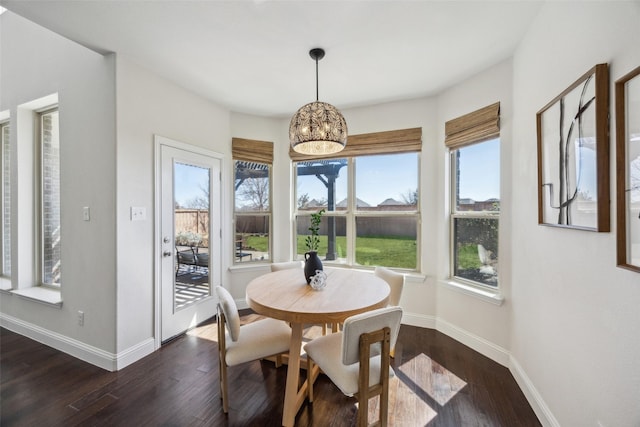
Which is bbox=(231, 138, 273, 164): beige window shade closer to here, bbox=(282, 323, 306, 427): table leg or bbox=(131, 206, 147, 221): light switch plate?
bbox=(131, 206, 147, 221): light switch plate

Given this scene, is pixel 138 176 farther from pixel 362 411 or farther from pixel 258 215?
pixel 362 411

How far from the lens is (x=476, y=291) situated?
8.13ft

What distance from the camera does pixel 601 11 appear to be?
3.94 feet

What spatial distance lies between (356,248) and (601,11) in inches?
110

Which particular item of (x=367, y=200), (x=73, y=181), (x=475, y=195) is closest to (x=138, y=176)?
(x=73, y=181)

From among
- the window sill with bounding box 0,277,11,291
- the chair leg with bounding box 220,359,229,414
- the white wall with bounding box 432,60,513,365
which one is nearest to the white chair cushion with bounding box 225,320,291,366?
the chair leg with bounding box 220,359,229,414

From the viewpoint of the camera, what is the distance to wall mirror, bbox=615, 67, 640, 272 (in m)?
0.99

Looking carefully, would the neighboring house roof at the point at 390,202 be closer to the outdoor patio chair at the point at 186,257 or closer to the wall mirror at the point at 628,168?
the wall mirror at the point at 628,168

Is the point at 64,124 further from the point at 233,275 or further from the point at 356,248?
the point at 356,248

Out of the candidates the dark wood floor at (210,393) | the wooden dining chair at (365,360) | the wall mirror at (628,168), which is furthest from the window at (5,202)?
the wall mirror at (628,168)

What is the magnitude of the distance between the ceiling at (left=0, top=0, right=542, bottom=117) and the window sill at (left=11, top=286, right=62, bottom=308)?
2.34m

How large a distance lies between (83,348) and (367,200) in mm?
3276

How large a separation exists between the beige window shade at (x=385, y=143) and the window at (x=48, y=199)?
318 centimetres

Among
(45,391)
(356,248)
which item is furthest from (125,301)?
(356,248)
